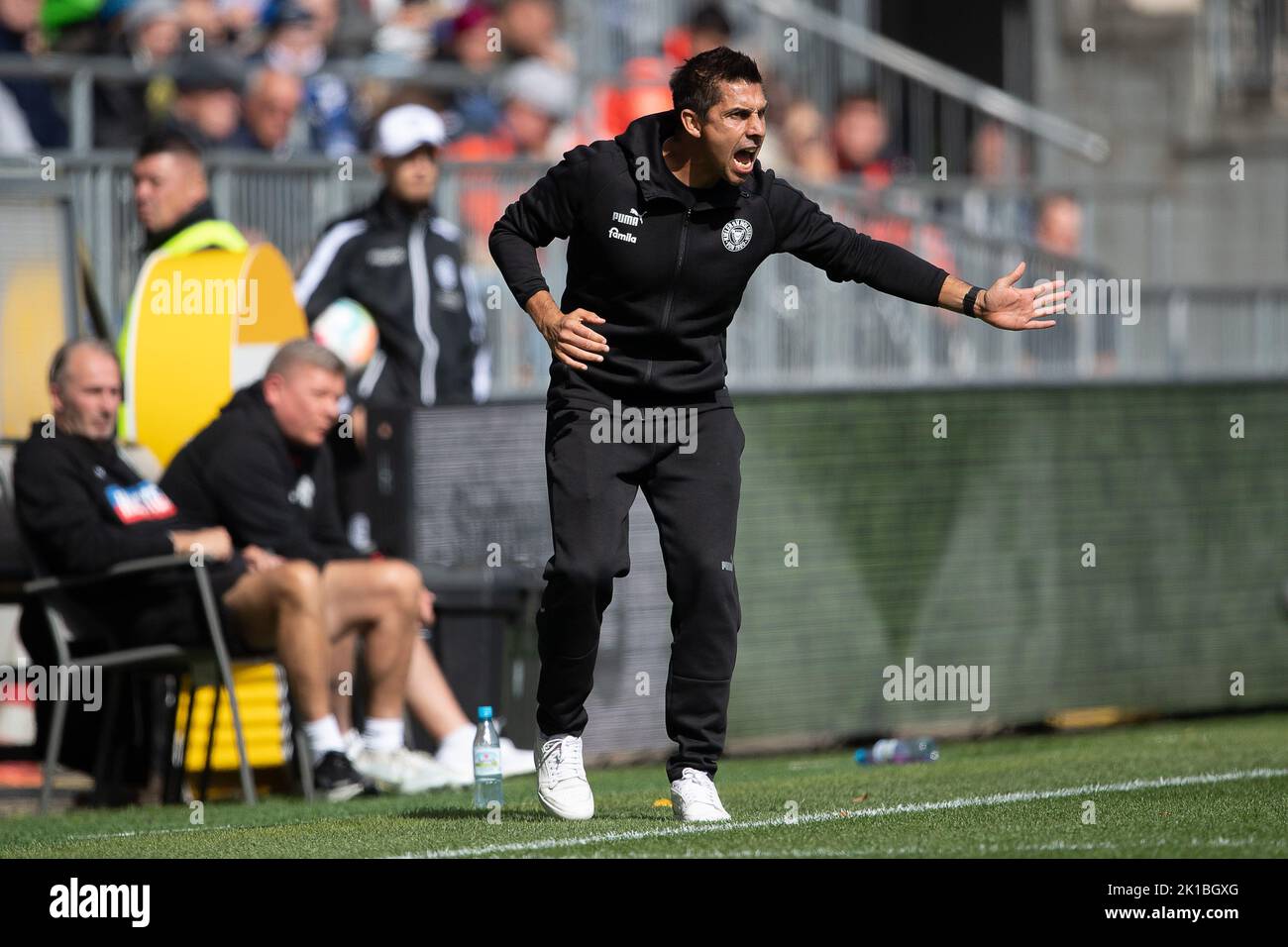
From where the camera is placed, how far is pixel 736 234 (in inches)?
286

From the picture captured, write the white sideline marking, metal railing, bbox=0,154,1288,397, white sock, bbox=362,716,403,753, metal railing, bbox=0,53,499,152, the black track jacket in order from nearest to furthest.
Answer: the white sideline marking, the black track jacket, white sock, bbox=362,716,403,753, metal railing, bbox=0,154,1288,397, metal railing, bbox=0,53,499,152

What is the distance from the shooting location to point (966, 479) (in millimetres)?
12461

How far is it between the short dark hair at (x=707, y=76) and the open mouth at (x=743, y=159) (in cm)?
15

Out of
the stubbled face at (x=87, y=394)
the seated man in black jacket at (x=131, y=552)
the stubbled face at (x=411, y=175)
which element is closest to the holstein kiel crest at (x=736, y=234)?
the seated man in black jacket at (x=131, y=552)

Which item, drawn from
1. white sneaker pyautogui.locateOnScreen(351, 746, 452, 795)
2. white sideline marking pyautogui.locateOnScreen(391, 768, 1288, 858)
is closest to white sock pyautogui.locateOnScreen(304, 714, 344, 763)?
white sneaker pyautogui.locateOnScreen(351, 746, 452, 795)

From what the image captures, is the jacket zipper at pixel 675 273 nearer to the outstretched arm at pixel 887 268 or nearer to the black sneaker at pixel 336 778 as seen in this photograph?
the outstretched arm at pixel 887 268

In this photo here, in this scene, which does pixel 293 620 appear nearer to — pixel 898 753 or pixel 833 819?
pixel 898 753

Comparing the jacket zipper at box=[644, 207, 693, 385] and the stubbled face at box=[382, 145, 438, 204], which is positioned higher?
the stubbled face at box=[382, 145, 438, 204]

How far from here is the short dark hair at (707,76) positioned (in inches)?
277

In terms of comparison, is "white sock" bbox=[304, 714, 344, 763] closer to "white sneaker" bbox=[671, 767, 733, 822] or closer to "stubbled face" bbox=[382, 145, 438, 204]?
"white sneaker" bbox=[671, 767, 733, 822]

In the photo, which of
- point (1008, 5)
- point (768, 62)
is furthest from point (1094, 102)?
point (768, 62)

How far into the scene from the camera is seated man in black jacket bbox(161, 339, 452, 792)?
10.1 m

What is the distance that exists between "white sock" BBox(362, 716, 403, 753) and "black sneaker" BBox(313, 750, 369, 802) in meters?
0.35
